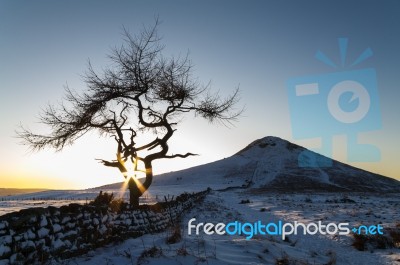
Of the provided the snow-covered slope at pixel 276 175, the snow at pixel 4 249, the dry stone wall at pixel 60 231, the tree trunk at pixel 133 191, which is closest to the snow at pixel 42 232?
the dry stone wall at pixel 60 231

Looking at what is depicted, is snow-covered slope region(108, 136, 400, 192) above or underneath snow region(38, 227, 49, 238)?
above

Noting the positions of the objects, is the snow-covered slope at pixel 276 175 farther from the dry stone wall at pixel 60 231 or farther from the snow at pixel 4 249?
the snow at pixel 4 249

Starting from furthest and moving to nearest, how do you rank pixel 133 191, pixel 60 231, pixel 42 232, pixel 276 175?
pixel 276 175, pixel 133 191, pixel 60 231, pixel 42 232

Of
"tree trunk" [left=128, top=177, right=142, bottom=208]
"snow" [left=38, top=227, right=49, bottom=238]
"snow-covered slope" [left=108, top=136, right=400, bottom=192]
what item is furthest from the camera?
"snow-covered slope" [left=108, top=136, right=400, bottom=192]

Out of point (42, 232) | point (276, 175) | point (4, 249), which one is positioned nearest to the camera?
point (4, 249)

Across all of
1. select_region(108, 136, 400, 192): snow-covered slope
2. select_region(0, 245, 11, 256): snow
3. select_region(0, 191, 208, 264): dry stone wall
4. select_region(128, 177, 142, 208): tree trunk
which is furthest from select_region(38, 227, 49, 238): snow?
select_region(108, 136, 400, 192): snow-covered slope

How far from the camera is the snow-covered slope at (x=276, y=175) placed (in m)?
81.6

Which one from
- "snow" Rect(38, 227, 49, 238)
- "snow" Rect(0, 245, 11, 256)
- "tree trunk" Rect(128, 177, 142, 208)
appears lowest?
"snow" Rect(0, 245, 11, 256)

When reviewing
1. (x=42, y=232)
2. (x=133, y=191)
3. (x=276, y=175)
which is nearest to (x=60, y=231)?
(x=42, y=232)

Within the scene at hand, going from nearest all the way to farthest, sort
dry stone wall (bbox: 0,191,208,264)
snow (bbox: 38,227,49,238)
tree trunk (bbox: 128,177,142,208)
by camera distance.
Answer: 1. dry stone wall (bbox: 0,191,208,264)
2. snow (bbox: 38,227,49,238)
3. tree trunk (bbox: 128,177,142,208)

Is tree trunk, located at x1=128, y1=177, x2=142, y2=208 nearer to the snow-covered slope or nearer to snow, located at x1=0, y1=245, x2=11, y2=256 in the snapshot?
snow, located at x1=0, y1=245, x2=11, y2=256

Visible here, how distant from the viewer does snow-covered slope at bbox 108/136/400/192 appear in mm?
81562

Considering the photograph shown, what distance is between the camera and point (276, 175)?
299 feet

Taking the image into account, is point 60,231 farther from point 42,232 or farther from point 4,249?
point 4,249
